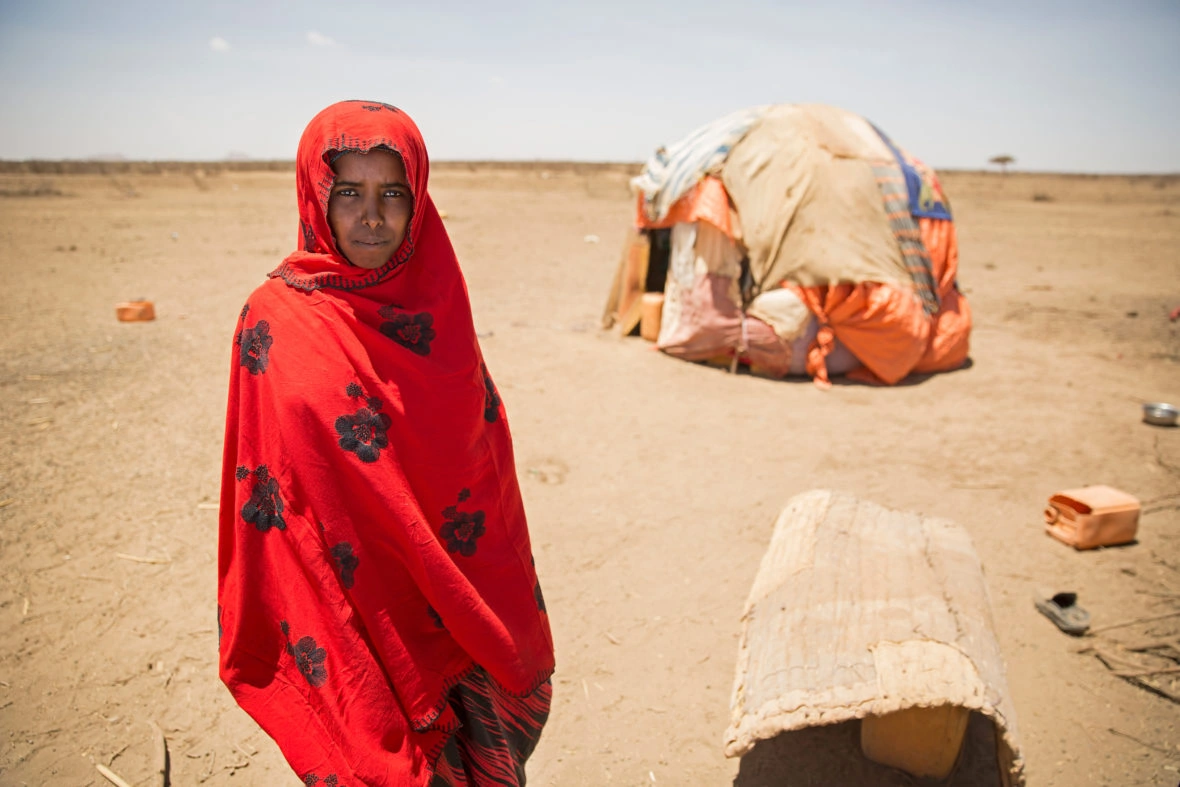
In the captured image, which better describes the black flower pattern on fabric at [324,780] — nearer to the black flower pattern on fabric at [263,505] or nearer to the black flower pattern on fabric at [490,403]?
the black flower pattern on fabric at [263,505]

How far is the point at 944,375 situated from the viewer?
6.58 m

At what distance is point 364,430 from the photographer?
1.29 m

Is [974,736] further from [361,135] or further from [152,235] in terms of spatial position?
[152,235]

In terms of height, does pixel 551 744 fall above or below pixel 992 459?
below

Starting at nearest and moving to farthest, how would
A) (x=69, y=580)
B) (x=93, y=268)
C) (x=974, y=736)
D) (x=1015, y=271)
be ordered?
(x=974, y=736)
(x=69, y=580)
(x=93, y=268)
(x=1015, y=271)

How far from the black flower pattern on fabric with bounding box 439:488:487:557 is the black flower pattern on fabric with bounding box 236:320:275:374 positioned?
1.56 feet

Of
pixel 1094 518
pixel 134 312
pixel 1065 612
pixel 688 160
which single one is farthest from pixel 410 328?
pixel 134 312

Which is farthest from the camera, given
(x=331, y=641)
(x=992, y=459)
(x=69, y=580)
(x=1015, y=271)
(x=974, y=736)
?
(x=1015, y=271)

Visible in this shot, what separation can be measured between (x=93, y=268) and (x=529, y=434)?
8381mm

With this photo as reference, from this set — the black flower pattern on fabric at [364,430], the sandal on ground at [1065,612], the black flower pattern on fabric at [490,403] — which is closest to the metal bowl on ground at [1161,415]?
the sandal on ground at [1065,612]

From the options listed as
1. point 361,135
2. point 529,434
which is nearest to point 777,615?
point 361,135

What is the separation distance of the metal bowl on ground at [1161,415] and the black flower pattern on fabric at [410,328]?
6185 millimetres

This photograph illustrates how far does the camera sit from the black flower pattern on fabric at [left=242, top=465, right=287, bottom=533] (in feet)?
4.20

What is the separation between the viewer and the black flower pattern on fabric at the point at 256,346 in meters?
1.30
